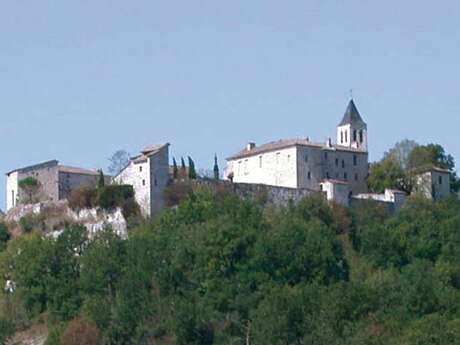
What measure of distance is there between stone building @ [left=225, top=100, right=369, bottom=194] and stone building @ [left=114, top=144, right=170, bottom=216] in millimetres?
6271

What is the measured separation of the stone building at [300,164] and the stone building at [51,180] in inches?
251

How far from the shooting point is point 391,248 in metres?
78.9

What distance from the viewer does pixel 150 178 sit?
77.4 metres

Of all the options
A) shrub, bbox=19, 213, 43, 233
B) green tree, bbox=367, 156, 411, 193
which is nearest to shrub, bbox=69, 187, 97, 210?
shrub, bbox=19, 213, 43, 233

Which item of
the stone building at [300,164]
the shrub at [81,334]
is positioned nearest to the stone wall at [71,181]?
the stone building at [300,164]

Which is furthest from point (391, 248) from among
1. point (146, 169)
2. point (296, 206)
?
point (146, 169)

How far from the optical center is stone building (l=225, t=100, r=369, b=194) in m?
82.6

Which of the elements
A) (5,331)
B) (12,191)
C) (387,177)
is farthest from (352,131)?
(5,331)

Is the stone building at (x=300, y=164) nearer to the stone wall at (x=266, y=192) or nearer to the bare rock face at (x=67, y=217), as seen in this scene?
the stone wall at (x=266, y=192)

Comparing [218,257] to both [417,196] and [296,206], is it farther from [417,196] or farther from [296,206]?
[417,196]

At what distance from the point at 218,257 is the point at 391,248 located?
25.1 ft

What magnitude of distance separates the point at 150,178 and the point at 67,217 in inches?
167

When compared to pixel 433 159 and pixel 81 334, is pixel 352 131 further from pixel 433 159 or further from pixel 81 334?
pixel 81 334

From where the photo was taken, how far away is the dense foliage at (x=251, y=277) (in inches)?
2753
